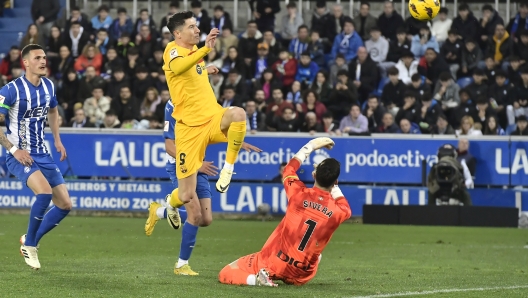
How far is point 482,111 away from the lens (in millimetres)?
20875

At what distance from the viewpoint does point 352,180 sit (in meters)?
20.0

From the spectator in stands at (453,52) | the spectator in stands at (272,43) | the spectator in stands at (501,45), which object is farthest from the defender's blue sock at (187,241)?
the spectator in stands at (501,45)

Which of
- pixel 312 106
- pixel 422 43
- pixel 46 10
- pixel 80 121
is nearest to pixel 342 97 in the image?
pixel 312 106

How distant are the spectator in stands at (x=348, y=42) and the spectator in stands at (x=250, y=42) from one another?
187 centimetres

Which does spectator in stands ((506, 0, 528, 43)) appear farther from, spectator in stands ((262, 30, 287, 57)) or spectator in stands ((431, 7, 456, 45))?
spectator in stands ((262, 30, 287, 57))

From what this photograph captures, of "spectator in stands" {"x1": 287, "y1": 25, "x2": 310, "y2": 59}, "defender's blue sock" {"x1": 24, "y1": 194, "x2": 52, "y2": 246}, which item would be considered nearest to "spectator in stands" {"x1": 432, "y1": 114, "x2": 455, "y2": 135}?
"spectator in stands" {"x1": 287, "y1": 25, "x2": 310, "y2": 59}

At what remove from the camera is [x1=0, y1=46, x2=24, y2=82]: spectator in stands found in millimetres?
24333

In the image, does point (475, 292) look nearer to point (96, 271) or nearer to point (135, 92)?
point (96, 271)

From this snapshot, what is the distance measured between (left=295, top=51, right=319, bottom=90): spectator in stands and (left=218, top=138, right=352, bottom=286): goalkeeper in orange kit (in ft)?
43.1

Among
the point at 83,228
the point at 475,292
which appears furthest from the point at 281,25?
the point at 475,292

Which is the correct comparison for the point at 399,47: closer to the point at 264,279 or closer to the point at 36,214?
the point at 36,214

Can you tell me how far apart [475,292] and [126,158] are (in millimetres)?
11665

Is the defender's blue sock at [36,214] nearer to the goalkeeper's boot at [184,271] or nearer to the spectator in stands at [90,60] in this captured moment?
the goalkeeper's boot at [184,271]

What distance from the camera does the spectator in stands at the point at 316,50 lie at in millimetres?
23703
